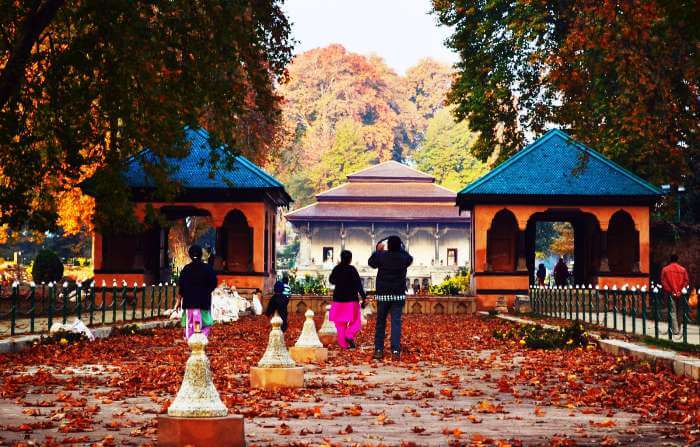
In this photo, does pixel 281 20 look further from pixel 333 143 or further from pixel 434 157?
pixel 333 143

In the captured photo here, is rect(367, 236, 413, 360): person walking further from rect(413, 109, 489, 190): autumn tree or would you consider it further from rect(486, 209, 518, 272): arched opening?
rect(413, 109, 489, 190): autumn tree

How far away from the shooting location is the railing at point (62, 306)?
75.1 feet

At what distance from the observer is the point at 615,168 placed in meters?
44.4

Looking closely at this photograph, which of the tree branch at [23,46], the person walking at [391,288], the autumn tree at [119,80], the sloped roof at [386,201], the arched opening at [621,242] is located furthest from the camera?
the sloped roof at [386,201]

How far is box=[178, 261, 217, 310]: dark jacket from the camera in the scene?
56.5ft

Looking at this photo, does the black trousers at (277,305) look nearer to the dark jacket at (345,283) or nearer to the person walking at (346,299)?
the person walking at (346,299)

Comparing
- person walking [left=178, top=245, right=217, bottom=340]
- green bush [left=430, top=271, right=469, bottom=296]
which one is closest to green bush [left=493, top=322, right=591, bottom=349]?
person walking [left=178, top=245, right=217, bottom=340]

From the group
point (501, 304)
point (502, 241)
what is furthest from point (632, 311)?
point (502, 241)

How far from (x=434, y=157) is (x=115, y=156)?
262 ft

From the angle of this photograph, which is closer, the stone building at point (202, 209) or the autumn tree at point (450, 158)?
the stone building at point (202, 209)

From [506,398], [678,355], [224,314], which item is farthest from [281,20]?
[506,398]

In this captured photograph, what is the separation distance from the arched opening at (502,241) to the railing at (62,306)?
1397 cm

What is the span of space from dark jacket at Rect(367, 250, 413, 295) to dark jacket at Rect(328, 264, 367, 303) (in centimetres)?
126

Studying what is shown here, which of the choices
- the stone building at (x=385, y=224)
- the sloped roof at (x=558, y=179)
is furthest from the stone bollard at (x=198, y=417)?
the stone building at (x=385, y=224)
